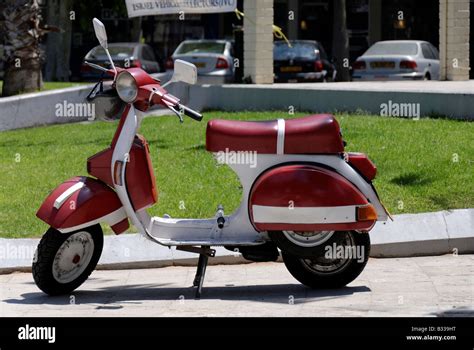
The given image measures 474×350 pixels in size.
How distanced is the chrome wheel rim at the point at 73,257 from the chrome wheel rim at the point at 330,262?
5.11 feet

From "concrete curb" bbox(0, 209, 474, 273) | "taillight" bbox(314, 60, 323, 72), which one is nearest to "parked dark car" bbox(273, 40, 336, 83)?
"taillight" bbox(314, 60, 323, 72)

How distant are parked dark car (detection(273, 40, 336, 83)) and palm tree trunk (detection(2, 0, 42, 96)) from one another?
10.5 metres

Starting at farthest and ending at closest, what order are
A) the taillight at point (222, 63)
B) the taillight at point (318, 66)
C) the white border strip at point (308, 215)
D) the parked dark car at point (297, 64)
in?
the taillight at point (318, 66) → the parked dark car at point (297, 64) → the taillight at point (222, 63) → the white border strip at point (308, 215)

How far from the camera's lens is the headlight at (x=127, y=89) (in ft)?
29.0

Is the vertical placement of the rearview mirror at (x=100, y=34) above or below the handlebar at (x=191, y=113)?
above

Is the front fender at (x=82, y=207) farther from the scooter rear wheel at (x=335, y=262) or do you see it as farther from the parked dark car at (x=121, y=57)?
the parked dark car at (x=121, y=57)

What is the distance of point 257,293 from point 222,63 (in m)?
19.5

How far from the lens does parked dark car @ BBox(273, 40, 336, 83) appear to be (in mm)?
29156

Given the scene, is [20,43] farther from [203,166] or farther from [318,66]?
[318,66]

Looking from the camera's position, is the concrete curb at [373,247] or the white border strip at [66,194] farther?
the concrete curb at [373,247]
